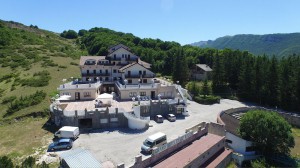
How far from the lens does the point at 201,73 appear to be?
82875mm

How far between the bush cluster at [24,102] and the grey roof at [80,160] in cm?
2370

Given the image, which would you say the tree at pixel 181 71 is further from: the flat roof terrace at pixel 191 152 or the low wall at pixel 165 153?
the flat roof terrace at pixel 191 152

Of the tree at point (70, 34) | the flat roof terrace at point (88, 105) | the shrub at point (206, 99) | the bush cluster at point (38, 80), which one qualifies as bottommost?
the shrub at point (206, 99)

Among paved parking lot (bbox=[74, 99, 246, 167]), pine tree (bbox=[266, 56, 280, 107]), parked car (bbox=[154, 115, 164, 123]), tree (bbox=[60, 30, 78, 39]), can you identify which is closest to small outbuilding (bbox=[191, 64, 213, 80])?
pine tree (bbox=[266, 56, 280, 107])

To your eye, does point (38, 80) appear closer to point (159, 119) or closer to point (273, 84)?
point (159, 119)

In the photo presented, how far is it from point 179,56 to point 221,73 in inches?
488

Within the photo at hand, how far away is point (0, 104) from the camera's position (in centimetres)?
4969

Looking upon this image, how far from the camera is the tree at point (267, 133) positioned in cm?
3334

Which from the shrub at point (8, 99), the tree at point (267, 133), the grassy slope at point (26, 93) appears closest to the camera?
the grassy slope at point (26, 93)

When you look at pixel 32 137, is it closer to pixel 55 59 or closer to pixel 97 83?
pixel 97 83

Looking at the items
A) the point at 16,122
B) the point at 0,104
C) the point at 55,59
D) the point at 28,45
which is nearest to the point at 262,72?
the point at 16,122

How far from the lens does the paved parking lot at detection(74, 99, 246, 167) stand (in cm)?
2933

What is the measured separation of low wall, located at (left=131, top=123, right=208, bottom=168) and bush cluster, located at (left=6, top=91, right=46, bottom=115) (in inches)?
1132

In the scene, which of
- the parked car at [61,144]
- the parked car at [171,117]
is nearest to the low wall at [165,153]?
the parked car at [171,117]
